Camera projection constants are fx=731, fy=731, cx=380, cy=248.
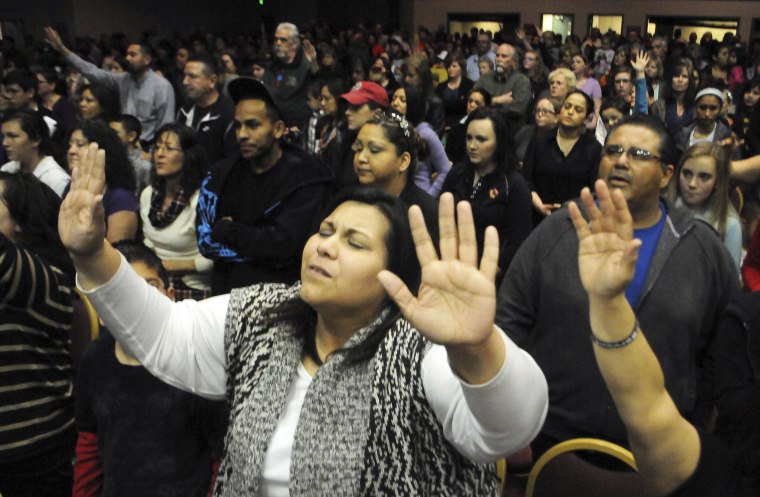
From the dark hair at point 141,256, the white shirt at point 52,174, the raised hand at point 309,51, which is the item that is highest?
the raised hand at point 309,51

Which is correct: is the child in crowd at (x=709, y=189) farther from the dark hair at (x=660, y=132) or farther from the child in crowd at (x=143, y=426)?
the child in crowd at (x=143, y=426)

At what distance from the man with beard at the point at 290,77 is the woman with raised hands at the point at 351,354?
4.58 metres

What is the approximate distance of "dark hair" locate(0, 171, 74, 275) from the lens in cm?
245

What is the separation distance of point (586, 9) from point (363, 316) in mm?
17263

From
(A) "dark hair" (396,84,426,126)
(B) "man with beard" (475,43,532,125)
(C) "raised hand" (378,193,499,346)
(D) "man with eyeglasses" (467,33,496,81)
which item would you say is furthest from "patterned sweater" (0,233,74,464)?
(D) "man with eyeglasses" (467,33,496,81)

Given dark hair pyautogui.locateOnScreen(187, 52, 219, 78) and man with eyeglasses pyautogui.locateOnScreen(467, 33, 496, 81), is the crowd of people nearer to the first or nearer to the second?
dark hair pyautogui.locateOnScreen(187, 52, 219, 78)

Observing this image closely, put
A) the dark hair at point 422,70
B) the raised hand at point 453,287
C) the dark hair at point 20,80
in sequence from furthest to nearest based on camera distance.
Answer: the dark hair at point 422,70, the dark hair at point 20,80, the raised hand at point 453,287

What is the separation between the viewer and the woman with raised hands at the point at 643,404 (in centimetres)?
117

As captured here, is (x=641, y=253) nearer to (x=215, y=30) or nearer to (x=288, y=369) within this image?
(x=288, y=369)

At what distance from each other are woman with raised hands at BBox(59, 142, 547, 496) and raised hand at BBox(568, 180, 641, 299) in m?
0.17

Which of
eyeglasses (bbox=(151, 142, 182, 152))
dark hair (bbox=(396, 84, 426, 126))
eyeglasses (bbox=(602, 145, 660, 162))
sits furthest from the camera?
dark hair (bbox=(396, 84, 426, 126))

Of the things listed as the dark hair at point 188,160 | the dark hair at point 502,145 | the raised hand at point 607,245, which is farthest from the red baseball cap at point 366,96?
the raised hand at point 607,245

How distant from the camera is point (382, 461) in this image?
1.27 m

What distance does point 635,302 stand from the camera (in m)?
1.96
